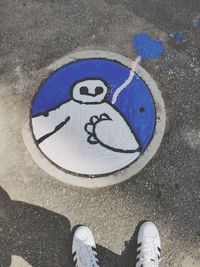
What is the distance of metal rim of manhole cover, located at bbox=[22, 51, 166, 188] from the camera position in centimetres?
379

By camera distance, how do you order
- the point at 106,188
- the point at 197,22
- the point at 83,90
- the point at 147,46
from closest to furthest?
1. the point at 106,188
2. the point at 83,90
3. the point at 147,46
4. the point at 197,22

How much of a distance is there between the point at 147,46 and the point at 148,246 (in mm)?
1919

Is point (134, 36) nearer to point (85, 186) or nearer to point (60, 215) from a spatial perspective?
point (85, 186)

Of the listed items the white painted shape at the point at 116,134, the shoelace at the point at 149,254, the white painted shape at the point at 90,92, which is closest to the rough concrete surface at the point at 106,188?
the shoelace at the point at 149,254

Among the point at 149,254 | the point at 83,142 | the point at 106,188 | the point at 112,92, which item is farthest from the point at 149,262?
the point at 112,92

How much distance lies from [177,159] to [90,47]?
136 centimetres

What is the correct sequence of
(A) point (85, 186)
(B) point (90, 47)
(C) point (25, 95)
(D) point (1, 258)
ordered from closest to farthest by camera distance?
1. (D) point (1, 258)
2. (A) point (85, 186)
3. (C) point (25, 95)
4. (B) point (90, 47)

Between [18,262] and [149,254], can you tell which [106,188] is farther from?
[18,262]

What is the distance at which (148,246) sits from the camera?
3520 millimetres

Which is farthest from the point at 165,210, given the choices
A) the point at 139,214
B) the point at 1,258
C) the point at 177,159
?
the point at 1,258

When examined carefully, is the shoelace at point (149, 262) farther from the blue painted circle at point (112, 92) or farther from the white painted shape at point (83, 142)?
the blue painted circle at point (112, 92)

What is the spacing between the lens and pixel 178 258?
3584mm

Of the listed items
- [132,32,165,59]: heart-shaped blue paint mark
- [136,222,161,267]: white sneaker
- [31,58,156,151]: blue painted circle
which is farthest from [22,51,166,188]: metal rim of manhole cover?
[136,222,161,267]: white sneaker

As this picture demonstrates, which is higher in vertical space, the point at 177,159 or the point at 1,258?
the point at 177,159
